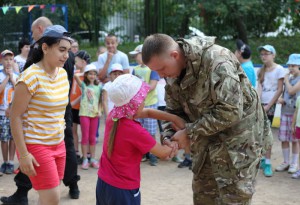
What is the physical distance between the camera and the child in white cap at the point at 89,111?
7281 mm

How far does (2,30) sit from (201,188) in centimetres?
840

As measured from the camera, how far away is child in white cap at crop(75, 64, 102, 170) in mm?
7281

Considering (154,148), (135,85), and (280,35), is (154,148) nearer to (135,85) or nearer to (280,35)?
(135,85)

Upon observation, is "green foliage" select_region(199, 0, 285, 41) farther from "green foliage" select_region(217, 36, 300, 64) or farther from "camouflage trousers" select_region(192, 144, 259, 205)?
"camouflage trousers" select_region(192, 144, 259, 205)

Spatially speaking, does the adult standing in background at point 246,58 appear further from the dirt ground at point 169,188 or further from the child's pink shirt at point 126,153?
the child's pink shirt at point 126,153

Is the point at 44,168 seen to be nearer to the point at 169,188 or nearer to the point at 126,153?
the point at 126,153

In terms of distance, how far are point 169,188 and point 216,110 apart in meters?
3.17

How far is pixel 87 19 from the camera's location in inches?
642

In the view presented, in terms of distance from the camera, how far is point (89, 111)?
730 centimetres

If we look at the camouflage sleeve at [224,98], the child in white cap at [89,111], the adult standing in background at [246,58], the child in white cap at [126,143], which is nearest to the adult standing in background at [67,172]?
the child in white cap at [89,111]

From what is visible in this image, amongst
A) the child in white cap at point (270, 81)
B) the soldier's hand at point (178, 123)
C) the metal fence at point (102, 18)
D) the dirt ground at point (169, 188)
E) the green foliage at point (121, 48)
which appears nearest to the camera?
the soldier's hand at point (178, 123)

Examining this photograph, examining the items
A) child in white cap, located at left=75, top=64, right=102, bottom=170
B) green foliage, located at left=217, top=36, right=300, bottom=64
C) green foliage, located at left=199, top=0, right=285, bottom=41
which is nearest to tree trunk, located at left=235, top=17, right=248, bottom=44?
green foliage, located at left=199, top=0, right=285, bottom=41

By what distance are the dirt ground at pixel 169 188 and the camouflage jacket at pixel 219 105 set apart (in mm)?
2269

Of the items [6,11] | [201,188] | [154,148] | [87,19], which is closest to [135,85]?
[154,148]
